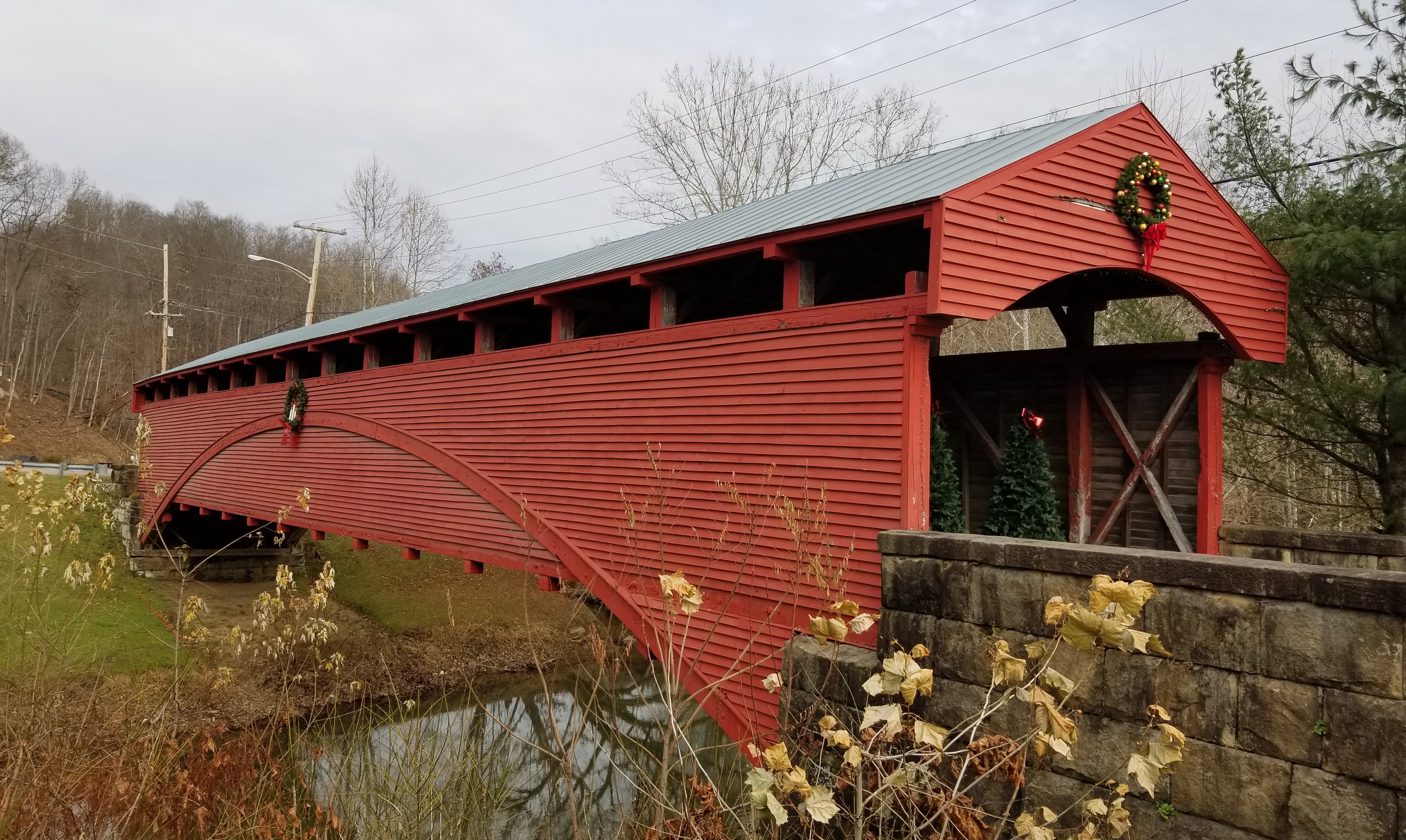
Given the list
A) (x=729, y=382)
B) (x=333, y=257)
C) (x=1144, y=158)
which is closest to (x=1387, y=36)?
(x=1144, y=158)

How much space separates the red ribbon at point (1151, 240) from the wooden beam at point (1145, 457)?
1929mm

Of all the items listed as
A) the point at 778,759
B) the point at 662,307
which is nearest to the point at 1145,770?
the point at 778,759

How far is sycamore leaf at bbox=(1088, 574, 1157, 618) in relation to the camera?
2963mm

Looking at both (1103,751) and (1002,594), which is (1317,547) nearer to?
(1002,594)

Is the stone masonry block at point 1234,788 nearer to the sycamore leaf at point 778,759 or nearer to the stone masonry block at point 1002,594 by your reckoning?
the stone masonry block at point 1002,594

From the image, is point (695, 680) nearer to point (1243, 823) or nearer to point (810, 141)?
point (1243, 823)

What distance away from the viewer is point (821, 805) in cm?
301

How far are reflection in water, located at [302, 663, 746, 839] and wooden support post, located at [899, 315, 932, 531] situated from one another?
195 centimetres

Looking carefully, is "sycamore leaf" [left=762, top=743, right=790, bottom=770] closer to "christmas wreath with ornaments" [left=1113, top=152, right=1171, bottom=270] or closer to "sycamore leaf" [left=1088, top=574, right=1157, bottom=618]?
"sycamore leaf" [left=1088, top=574, right=1157, bottom=618]

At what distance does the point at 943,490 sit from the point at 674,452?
2299 millimetres

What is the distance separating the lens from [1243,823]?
4086mm

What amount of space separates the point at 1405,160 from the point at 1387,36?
139 cm

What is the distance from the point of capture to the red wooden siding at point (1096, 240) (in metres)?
6.32

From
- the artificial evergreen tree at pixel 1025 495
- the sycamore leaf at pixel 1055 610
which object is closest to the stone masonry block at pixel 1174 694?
the sycamore leaf at pixel 1055 610
